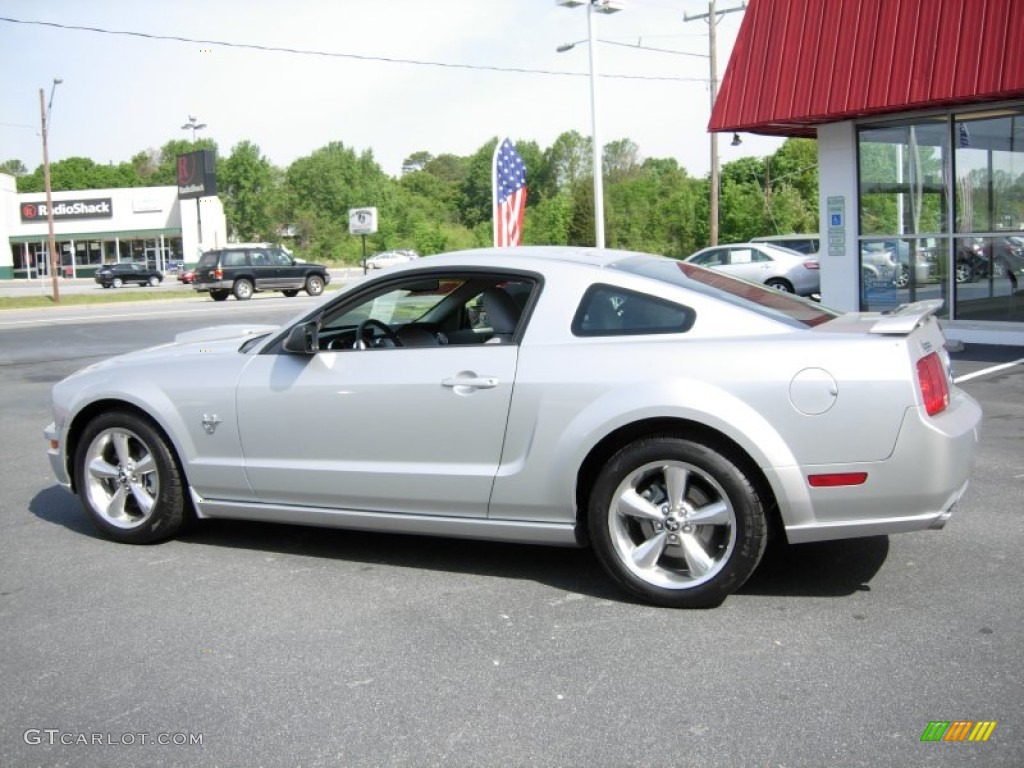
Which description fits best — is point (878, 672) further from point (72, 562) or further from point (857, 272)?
point (857, 272)

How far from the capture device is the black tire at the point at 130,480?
522 centimetres

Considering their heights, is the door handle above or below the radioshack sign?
below

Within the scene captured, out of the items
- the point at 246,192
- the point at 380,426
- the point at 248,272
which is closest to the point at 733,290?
the point at 380,426

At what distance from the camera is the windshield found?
446 centimetres

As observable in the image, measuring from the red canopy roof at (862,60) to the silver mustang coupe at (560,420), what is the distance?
8578mm

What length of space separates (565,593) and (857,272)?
11.1 m

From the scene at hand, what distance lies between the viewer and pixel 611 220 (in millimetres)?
58844

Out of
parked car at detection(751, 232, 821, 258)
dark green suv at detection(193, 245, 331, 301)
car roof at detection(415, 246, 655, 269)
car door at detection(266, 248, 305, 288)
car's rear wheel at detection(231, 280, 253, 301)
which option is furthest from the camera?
car door at detection(266, 248, 305, 288)

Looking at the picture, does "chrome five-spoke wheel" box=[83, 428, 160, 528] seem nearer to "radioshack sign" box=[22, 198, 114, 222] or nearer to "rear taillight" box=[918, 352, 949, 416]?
"rear taillight" box=[918, 352, 949, 416]

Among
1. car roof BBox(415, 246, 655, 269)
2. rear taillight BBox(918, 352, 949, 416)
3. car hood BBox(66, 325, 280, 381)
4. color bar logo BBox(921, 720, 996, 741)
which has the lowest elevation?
color bar logo BBox(921, 720, 996, 741)

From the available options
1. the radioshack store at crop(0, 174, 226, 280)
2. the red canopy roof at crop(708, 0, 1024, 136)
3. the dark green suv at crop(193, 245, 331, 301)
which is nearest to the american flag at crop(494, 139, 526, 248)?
the red canopy roof at crop(708, 0, 1024, 136)

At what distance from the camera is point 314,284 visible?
37094 millimetres

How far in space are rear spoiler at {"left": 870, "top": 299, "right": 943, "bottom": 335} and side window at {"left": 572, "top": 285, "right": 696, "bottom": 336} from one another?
29.9 inches

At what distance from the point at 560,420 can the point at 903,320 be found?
1463 mm
